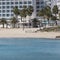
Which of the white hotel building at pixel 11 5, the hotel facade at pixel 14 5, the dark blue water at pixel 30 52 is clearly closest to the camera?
the dark blue water at pixel 30 52

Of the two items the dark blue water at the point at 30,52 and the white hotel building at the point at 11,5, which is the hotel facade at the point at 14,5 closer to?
the white hotel building at the point at 11,5

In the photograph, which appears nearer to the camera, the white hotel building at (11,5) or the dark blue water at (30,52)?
the dark blue water at (30,52)

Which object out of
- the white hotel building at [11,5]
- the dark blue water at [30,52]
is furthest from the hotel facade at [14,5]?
the dark blue water at [30,52]

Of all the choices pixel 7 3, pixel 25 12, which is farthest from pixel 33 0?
pixel 25 12

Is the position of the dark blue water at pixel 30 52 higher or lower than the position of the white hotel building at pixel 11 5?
lower

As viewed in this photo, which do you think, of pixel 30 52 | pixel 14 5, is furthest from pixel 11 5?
pixel 30 52

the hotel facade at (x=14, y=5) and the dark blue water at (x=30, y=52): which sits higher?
the hotel facade at (x=14, y=5)

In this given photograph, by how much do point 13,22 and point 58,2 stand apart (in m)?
33.5

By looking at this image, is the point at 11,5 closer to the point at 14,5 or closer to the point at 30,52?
the point at 14,5

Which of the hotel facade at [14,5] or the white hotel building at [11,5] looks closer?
the hotel facade at [14,5]

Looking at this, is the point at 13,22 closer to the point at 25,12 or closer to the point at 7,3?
the point at 25,12

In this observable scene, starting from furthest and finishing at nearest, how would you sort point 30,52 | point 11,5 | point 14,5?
1. point 11,5
2. point 14,5
3. point 30,52

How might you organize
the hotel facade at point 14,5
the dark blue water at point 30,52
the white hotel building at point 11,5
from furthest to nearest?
the white hotel building at point 11,5 < the hotel facade at point 14,5 < the dark blue water at point 30,52

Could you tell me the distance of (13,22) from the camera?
107m
